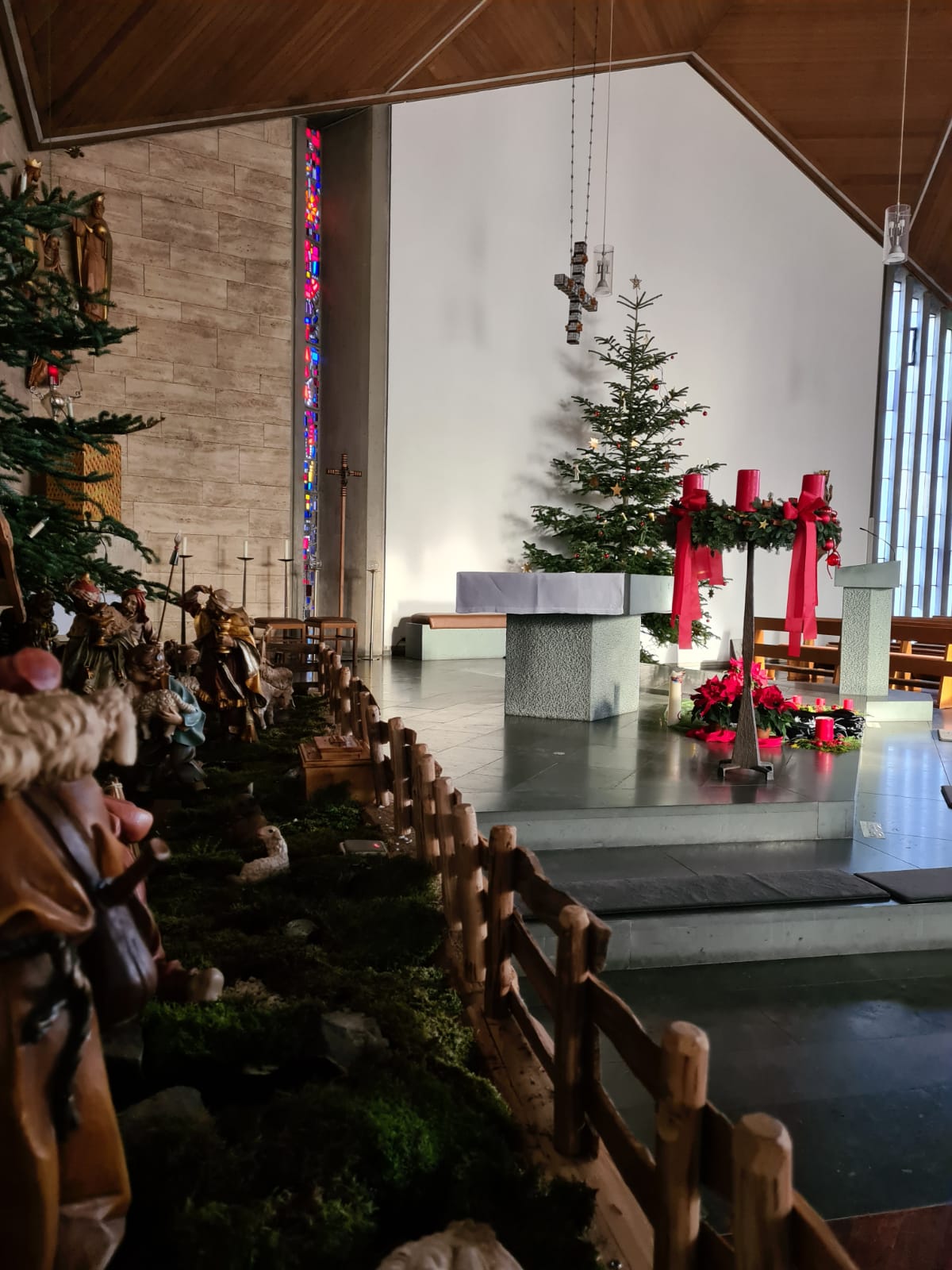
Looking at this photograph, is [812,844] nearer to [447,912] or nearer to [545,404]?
Result: [447,912]

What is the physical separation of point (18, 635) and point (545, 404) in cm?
952

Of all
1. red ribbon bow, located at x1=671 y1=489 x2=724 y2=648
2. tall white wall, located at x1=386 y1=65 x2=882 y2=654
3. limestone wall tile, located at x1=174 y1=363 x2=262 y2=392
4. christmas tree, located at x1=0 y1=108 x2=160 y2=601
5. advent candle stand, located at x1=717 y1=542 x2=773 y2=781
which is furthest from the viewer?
tall white wall, located at x1=386 y1=65 x2=882 y2=654

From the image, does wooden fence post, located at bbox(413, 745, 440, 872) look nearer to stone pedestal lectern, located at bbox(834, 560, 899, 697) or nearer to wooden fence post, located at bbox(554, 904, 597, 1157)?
wooden fence post, located at bbox(554, 904, 597, 1157)

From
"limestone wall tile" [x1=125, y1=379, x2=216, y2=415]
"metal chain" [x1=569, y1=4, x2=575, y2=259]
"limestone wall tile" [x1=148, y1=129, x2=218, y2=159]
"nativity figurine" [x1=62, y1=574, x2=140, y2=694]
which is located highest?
"metal chain" [x1=569, y1=4, x2=575, y2=259]

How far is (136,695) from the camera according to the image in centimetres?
380

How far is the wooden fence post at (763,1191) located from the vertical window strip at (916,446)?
15673 mm

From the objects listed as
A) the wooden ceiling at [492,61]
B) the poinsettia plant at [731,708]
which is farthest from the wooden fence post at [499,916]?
the wooden ceiling at [492,61]

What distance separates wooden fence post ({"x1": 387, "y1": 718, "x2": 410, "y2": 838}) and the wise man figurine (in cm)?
129

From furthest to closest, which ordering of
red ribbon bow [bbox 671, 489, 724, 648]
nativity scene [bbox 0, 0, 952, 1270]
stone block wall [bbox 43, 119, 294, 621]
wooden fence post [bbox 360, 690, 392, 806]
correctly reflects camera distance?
stone block wall [bbox 43, 119, 294, 621], red ribbon bow [bbox 671, 489, 724, 648], wooden fence post [bbox 360, 690, 392, 806], nativity scene [bbox 0, 0, 952, 1270]

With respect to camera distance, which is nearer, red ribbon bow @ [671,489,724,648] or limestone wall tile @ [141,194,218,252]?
red ribbon bow @ [671,489,724,648]

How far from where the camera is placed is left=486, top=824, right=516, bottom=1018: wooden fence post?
7.80 ft

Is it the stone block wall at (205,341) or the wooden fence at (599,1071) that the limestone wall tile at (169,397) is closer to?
the stone block wall at (205,341)

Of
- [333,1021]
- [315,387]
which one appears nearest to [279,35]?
[315,387]

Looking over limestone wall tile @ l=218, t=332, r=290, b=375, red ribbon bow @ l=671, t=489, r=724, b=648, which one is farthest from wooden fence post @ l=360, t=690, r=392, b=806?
limestone wall tile @ l=218, t=332, r=290, b=375
